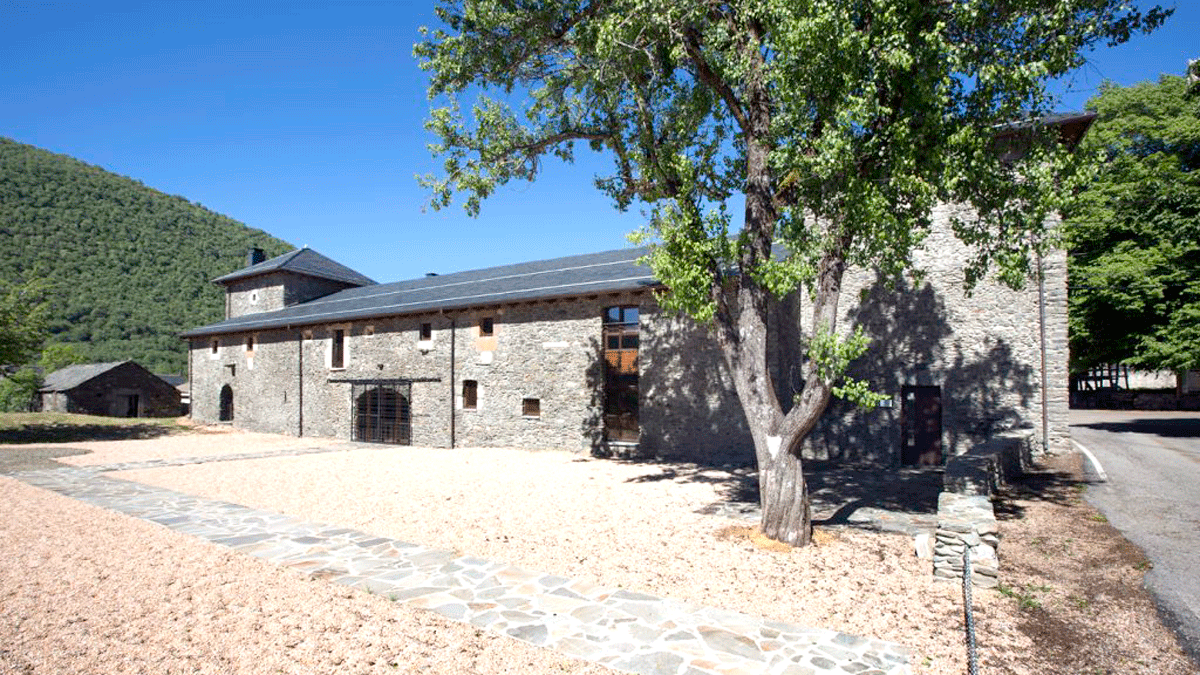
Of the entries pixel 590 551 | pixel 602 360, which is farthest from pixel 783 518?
pixel 602 360

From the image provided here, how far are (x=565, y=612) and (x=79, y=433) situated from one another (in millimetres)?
27622

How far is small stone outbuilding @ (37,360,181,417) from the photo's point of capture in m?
32.7

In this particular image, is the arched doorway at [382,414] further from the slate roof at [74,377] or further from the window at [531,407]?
the slate roof at [74,377]

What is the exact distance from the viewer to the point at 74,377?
3391 cm

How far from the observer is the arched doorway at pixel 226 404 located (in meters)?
28.9

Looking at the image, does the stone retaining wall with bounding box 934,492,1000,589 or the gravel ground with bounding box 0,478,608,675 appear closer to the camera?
the gravel ground with bounding box 0,478,608,675

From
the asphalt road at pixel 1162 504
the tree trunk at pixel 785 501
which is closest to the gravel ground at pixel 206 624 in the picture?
the tree trunk at pixel 785 501

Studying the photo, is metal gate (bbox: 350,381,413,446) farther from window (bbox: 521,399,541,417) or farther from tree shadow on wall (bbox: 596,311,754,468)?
tree shadow on wall (bbox: 596,311,754,468)

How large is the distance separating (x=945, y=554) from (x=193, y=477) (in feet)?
46.3

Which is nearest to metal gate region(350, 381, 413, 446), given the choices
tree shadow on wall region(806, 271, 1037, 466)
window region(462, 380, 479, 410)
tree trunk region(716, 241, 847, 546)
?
window region(462, 380, 479, 410)

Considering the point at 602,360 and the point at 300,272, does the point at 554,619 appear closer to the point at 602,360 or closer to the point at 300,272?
the point at 602,360

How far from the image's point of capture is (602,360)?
1689 cm

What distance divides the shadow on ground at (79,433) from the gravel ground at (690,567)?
1403cm

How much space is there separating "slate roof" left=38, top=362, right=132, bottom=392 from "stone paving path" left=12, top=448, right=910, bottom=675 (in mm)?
32996
